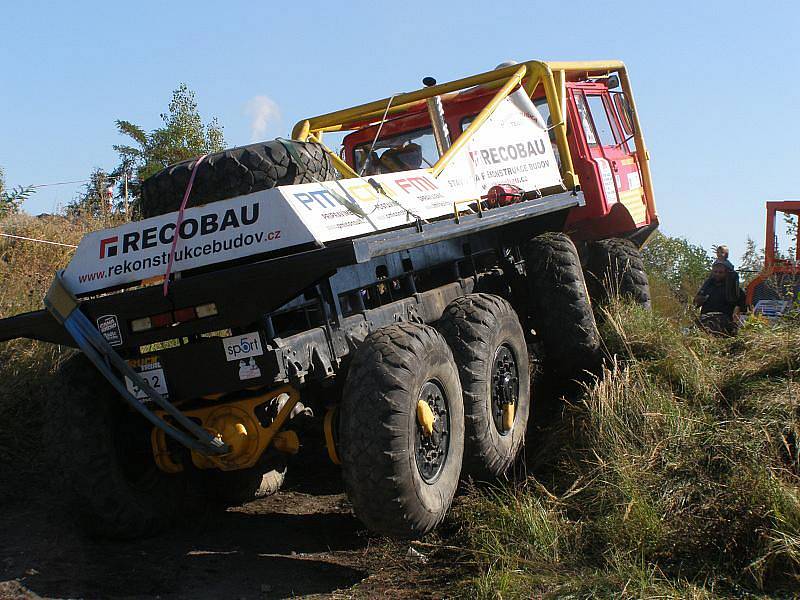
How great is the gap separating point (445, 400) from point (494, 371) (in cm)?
79

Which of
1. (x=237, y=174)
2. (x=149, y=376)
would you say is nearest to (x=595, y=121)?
(x=237, y=174)

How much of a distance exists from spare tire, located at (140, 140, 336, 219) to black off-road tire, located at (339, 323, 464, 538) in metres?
1.04

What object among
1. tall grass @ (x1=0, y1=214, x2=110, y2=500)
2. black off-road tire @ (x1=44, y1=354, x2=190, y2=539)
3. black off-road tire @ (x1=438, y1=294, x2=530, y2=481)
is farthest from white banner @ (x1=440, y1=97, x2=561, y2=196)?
tall grass @ (x1=0, y1=214, x2=110, y2=500)

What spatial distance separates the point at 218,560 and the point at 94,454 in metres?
0.86

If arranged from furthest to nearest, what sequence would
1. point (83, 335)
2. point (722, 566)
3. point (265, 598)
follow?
point (83, 335), point (265, 598), point (722, 566)

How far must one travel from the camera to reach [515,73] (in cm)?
728

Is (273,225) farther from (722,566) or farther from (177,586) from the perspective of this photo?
(722,566)

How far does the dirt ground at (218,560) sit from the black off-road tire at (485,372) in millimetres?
727

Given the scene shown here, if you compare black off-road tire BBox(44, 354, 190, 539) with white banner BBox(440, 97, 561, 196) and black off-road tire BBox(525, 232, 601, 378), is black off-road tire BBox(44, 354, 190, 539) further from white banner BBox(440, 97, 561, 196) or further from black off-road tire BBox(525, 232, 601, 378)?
black off-road tire BBox(525, 232, 601, 378)

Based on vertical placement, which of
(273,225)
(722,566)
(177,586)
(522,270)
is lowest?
(722,566)

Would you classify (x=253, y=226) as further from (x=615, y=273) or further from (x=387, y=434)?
(x=615, y=273)

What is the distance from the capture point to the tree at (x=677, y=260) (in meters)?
13.5

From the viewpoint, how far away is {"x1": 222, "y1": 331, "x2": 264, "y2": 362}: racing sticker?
169 inches

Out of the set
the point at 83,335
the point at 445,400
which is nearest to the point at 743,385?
the point at 445,400
